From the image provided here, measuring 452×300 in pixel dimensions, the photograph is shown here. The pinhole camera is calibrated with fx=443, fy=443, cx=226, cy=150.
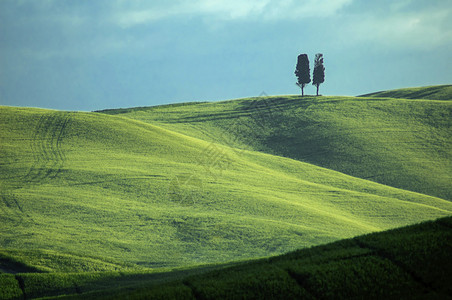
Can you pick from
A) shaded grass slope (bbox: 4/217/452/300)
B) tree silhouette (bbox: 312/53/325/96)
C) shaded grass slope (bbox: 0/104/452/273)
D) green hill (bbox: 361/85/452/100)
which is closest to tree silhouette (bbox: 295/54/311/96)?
tree silhouette (bbox: 312/53/325/96)

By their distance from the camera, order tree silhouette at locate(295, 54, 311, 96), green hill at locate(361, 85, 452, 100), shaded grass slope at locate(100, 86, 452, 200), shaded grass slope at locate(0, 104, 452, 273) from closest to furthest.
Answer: shaded grass slope at locate(0, 104, 452, 273) → shaded grass slope at locate(100, 86, 452, 200) → green hill at locate(361, 85, 452, 100) → tree silhouette at locate(295, 54, 311, 96)

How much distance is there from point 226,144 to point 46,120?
75.3ft

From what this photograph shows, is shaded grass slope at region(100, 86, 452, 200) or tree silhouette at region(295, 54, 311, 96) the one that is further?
tree silhouette at region(295, 54, 311, 96)

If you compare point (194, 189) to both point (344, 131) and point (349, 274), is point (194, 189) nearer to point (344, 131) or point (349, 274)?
point (349, 274)

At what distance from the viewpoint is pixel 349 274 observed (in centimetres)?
1135

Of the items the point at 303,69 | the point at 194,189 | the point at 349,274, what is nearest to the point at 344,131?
the point at 303,69

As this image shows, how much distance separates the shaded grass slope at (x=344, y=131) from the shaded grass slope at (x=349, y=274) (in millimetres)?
33734

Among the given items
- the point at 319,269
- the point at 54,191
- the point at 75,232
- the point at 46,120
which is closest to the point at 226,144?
the point at 46,120

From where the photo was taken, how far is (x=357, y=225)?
31.5 meters

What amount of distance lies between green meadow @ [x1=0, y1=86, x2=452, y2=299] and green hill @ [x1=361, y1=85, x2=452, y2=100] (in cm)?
1614

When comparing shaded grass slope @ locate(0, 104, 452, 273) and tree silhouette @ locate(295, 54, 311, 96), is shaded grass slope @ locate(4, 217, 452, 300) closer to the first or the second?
shaded grass slope @ locate(0, 104, 452, 273)

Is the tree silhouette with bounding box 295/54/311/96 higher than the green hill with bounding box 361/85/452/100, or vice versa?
the tree silhouette with bounding box 295/54/311/96

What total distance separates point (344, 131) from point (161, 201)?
36942 millimetres

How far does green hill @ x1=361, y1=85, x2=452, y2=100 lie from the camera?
82781 millimetres
